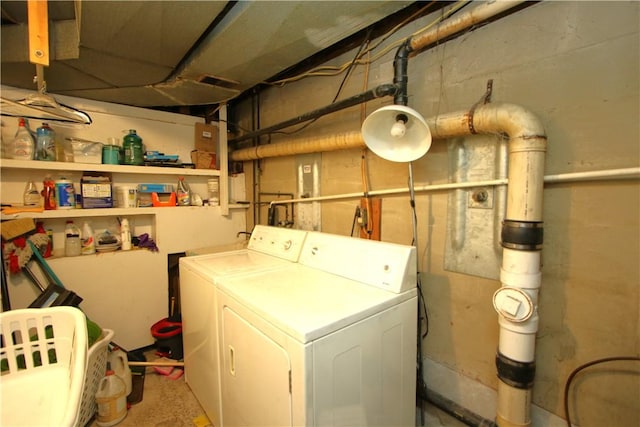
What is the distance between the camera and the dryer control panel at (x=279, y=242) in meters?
1.86

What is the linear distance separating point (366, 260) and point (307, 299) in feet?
1.25

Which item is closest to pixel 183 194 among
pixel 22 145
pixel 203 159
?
pixel 203 159

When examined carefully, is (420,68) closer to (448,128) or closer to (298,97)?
(448,128)

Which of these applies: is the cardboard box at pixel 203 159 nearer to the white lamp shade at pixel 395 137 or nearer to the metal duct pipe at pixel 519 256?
the white lamp shade at pixel 395 137

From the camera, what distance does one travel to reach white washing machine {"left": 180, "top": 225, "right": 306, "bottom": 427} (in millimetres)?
1582

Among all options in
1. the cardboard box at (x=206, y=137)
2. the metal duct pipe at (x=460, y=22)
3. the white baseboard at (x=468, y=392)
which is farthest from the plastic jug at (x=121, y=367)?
the metal duct pipe at (x=460, y=22)

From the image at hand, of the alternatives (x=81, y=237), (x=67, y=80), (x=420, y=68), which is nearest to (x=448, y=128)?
(x=420, y=68)

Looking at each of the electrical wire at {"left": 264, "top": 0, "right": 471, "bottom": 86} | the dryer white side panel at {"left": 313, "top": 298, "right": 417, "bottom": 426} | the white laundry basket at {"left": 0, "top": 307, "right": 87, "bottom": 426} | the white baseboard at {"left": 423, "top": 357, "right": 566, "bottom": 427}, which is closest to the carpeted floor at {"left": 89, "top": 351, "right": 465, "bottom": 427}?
the white baseboard at {"left": 423, "top": 357, "right": 566, "bottom": 427}

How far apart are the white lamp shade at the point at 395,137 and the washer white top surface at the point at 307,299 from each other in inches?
25.8

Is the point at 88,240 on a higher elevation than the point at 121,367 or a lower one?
higher

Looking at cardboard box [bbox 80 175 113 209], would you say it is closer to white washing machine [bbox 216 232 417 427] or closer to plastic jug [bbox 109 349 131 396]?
plastic jug [bbox 109 349 131 396]

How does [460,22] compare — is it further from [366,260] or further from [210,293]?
[210,293]

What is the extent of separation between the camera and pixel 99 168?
7.40ft

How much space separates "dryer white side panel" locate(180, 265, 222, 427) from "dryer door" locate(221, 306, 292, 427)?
11cm
